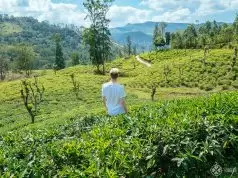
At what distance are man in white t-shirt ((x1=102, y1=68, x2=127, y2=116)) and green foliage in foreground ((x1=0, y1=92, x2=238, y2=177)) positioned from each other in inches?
120

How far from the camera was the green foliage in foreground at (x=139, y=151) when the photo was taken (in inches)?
316

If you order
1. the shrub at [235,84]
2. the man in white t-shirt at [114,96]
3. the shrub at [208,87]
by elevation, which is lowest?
the shrub at [208,87]

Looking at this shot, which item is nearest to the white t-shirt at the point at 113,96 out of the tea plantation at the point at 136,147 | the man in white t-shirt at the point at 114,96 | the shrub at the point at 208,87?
the man in white t-shirt at the point at 114,96

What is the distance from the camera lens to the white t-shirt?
14469 mm

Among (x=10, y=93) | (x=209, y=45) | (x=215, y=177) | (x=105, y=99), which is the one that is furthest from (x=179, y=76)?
(x=215, y=177)

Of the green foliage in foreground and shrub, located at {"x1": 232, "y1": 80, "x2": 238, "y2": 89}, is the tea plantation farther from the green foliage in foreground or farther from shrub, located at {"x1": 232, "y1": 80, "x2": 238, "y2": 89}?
shrub, located at {"x1": 232, "y1": 80, "x2": 238, "y2": 89}

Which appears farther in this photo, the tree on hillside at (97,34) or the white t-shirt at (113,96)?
the tree on hillside at (97,34)

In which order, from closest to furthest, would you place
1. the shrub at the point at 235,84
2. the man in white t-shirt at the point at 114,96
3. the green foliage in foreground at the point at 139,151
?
1. the green foliage in foreground at the point at 139,151
2. the man in white t-shirt at the point at 114,96
3. the shrub at the point at 235,84

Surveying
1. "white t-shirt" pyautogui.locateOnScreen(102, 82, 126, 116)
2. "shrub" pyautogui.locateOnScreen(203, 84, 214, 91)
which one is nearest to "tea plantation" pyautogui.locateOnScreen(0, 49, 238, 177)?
"white t-shirt" pyautogui.locateOnScreen(102, 82, 126, 116)

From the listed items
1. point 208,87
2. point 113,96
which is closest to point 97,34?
point 208,87

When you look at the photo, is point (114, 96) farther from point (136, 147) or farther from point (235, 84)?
point (235, 84)

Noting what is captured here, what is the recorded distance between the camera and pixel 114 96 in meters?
14.5

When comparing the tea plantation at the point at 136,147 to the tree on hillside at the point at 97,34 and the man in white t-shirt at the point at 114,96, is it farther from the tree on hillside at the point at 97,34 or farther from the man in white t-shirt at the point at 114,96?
the tree on hillside at the point at 97,34

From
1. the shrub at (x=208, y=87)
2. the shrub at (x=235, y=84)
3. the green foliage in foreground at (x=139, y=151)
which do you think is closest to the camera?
the green foliage in foreground at (x=139, y=151)
